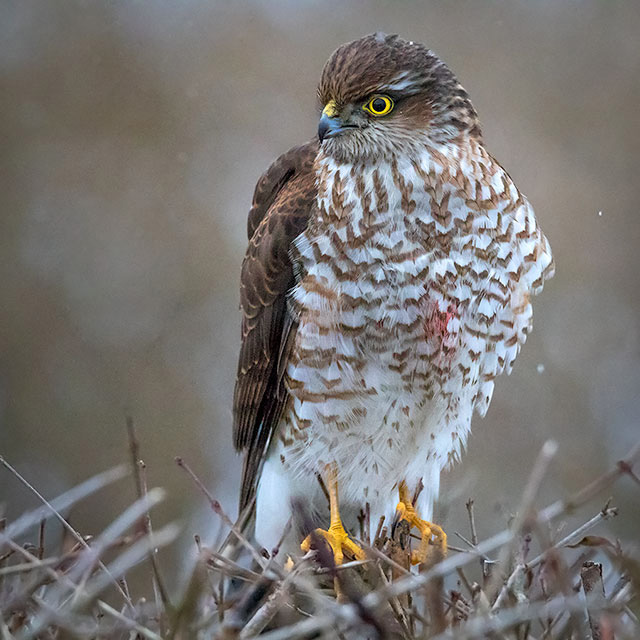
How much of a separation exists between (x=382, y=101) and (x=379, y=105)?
0.05 feet

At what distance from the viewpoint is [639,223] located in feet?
23.1

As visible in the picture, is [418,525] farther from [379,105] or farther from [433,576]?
[433,576]

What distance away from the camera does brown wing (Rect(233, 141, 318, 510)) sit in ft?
10.5

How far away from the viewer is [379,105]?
310cm

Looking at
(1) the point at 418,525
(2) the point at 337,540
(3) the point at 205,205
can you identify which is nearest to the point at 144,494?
(2) the point at 337,540

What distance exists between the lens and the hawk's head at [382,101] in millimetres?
3053

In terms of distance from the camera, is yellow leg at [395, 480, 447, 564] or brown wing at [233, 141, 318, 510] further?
brown wing at [233, 141, 318, 510]

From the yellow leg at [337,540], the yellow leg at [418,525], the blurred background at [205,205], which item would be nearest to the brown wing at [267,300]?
the yellow leg at [337,540]

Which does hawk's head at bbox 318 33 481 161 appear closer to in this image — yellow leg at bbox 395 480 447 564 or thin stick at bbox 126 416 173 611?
yellow leg at bbox 395 480 447 564

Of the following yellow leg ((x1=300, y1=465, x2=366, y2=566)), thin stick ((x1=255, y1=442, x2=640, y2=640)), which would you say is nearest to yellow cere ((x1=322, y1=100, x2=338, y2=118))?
yellow leg ((x1=300, y1=465, x2=366, y2=566))

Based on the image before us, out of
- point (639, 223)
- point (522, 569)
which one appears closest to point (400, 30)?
point (639, 223)

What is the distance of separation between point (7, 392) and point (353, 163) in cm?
461

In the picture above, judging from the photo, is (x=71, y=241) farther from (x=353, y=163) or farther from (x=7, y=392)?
(x=353, y=163)

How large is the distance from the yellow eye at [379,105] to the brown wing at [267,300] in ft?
1.00
